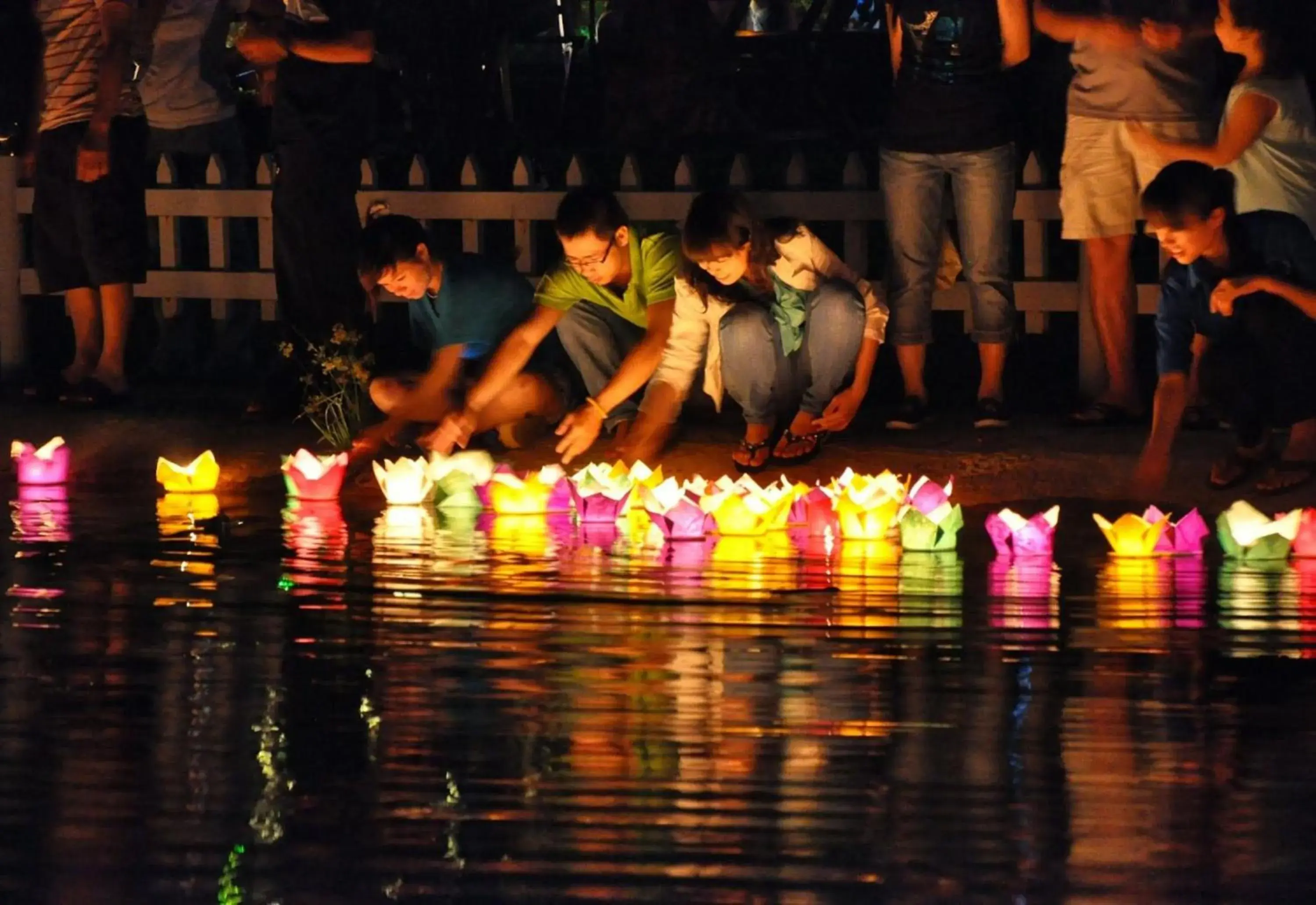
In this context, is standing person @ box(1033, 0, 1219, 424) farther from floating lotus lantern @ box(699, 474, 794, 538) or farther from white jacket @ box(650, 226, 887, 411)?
floating lotus lantern @ box(699, 474, 794, 538)

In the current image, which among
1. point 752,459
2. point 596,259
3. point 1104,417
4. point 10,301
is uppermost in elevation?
point 10,301

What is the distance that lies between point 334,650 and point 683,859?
7.39ft

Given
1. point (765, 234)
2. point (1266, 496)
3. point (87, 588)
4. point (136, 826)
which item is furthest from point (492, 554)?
point (136, 826)

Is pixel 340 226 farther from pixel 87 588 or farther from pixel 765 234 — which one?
pixel 87 588

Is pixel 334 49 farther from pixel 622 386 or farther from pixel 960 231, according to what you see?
pixel 960 231

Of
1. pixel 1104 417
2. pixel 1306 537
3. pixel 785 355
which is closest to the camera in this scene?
pixel 1306 537

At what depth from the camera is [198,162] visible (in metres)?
13.2

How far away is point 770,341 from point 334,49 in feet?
8.27

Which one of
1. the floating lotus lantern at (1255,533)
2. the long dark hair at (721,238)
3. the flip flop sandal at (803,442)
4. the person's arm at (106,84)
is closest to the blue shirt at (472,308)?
the long dark hair at (721,238)

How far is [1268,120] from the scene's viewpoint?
9.76m

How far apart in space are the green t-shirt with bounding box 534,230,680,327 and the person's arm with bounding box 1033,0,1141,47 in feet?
5.49

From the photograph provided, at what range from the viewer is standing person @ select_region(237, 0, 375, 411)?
1143cm

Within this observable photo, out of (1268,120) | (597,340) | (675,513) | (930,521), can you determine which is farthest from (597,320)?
(1268,120)

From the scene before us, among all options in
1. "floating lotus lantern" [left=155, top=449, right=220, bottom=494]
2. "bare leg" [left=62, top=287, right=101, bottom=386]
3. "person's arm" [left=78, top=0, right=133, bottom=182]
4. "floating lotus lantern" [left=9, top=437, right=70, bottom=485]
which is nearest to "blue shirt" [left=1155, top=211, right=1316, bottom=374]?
"floating lotus lantern" [left=155, top=449, right=220, bottom=494]
